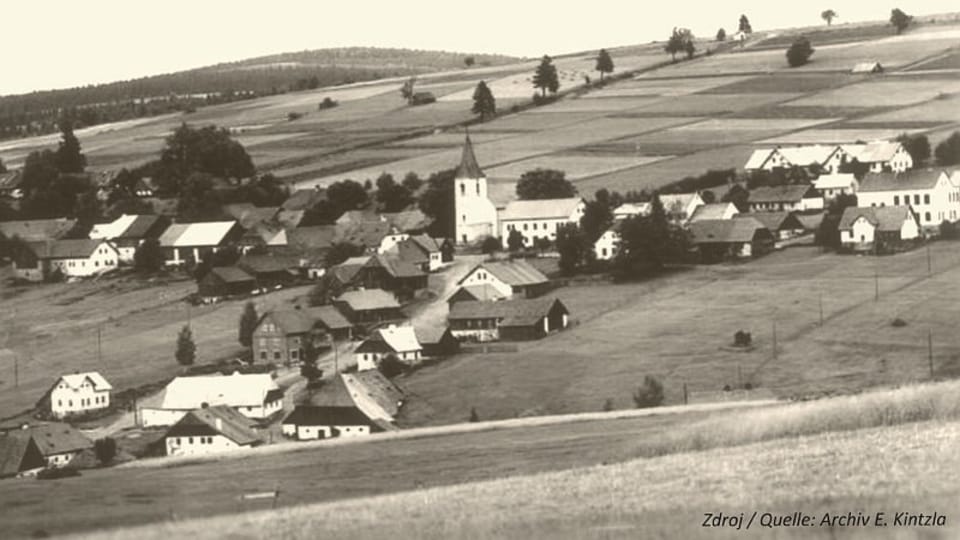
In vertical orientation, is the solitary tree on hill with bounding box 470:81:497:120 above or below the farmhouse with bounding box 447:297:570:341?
above

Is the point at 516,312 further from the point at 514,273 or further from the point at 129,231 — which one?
the point at 129,231

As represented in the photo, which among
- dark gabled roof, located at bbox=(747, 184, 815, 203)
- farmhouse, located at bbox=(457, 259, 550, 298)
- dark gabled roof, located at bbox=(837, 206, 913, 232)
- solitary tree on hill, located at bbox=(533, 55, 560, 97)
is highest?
solitary tree on hill, located at bbox=(533, 55, 560, 97)

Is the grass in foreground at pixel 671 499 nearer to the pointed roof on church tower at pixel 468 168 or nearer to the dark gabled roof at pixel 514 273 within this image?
the dark gabled roof at pixel 514 273

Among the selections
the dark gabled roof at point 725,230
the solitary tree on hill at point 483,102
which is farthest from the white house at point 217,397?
the solitary tree on hill at point 483,102

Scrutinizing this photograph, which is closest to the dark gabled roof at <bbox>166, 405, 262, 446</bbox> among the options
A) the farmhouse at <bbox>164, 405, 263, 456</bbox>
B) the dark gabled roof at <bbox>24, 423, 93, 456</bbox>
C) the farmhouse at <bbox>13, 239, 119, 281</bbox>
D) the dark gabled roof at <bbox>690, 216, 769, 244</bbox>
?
the farmhouse at <bbox>164, 405, 263, 456</bbox>

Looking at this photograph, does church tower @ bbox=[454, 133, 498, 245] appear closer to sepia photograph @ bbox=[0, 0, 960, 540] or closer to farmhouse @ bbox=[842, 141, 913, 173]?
sepia photograph @ bbox=[0, 0, 960, 540]

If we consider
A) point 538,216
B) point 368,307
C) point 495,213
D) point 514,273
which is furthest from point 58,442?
point 495,213
